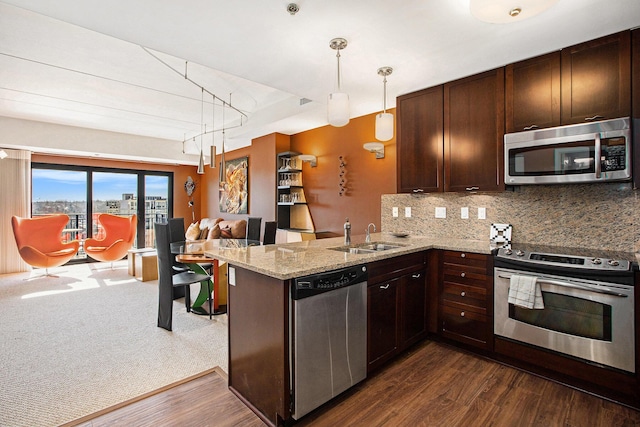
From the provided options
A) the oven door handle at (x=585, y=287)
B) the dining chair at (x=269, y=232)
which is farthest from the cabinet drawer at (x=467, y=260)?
the dining chair at (x=269, y=232)

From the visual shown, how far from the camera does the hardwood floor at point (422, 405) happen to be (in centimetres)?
184

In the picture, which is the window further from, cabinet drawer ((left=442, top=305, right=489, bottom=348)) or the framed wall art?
cabinet drawer ((left=442, top=305, right=489, bottom=348))

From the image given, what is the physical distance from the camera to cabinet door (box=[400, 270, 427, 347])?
8.42 feet

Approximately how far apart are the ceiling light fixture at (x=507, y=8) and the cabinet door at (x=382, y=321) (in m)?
1.78

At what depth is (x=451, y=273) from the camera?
9.06 feet

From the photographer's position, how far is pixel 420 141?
3.32 meters

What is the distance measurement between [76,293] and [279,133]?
13.2ft

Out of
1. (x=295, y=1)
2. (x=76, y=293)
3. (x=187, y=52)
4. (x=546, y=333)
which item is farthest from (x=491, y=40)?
(x=76, y=293)

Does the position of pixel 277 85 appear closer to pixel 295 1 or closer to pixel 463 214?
pixel 295 1

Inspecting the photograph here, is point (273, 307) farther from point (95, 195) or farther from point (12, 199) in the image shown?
point (95, 195)

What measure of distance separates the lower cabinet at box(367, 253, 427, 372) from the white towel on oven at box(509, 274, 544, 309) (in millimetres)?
713

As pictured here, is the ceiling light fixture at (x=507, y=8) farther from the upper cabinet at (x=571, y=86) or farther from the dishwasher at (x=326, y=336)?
the dishwasher at (x=326, y=336)

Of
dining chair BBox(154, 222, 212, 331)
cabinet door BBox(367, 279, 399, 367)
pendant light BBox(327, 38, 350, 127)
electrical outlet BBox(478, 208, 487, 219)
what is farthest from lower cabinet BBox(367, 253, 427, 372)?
dining chair BBox(154, 222, 212, 331)

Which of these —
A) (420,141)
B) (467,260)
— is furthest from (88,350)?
(420,141)
